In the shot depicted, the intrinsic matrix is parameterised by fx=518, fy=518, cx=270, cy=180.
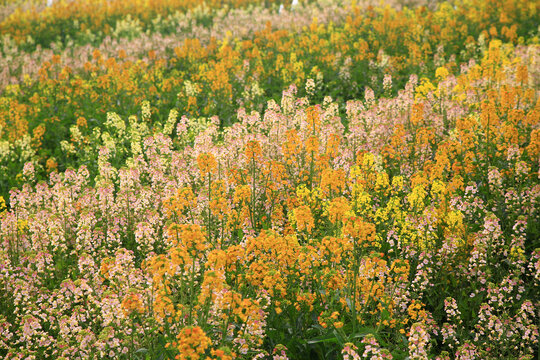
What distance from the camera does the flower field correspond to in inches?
214

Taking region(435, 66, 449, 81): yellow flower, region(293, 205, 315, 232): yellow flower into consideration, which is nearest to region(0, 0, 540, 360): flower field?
region(293, 205, 315, 232): yellow flower

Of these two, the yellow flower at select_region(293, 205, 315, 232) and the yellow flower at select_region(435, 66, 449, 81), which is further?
the yellow flower at select_region(435, 66, 449, 81)

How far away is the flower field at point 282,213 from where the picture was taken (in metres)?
5.43

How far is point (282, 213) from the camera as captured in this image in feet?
24.7

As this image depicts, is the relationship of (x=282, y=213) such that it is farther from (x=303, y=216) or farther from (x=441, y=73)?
(x=441, y=73)

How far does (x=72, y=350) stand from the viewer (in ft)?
17.5

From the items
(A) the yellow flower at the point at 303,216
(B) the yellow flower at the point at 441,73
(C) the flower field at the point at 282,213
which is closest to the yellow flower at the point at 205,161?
(C) the flower field at the point at 282,213

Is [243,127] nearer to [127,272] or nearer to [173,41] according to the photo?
[127,272]

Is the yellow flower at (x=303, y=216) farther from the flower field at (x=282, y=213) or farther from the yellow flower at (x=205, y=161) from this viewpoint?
the yellow flower at (x=205, y=161)

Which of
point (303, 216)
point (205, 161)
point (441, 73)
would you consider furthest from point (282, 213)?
point (441, 73)

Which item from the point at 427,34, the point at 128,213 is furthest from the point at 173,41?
the point at 128,213

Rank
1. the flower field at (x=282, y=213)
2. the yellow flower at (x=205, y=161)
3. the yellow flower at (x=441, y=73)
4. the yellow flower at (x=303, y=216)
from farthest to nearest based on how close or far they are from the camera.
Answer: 1. the yellow flower at (x=441, y=73)
2. the yellow flower at (x=205, y=161)
3. the yellow flower at (x=303, y=216)
4. the flower field at (x=282, y=213)

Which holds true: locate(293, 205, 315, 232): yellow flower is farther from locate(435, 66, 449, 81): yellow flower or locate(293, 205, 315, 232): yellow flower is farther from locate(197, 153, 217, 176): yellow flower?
locate(435, 66, 449, 81): yellow flower

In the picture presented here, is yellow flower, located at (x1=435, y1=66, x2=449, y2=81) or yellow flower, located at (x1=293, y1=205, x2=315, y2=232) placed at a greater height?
yellow flower, located at (x1=435, y1=66, x2=449, y2=81)
